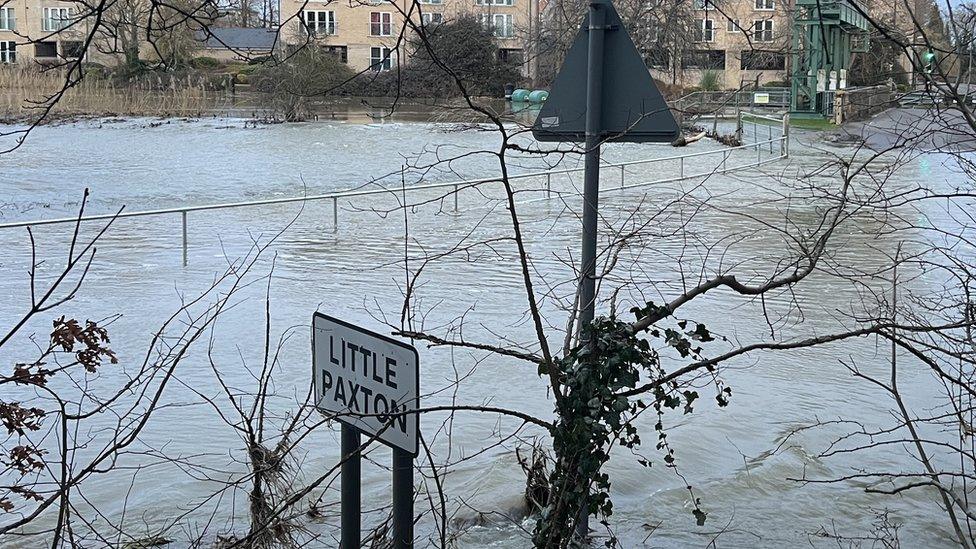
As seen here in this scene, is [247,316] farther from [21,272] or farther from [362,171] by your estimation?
[362,171]

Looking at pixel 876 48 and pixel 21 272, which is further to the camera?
pixel 21 272

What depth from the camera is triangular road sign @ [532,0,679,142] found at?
488 centimetres

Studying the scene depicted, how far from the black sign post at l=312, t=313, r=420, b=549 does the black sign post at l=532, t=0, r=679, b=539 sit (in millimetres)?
1340

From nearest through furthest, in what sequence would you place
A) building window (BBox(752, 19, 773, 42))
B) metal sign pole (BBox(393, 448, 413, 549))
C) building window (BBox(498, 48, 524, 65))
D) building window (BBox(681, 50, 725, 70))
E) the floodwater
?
metal sign pole (BBox(393, 448, 413, 549)) < the floodwater < building window (BBox(752, 19, 773, 42)) < building window (BBox(498, 48, 524, 65)) < building window (BBox(681, 50, 725, 70))

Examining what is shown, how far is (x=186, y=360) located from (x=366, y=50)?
61.3 m

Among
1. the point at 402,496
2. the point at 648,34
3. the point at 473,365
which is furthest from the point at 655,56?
the point at 402,496

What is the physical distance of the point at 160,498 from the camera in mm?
6371

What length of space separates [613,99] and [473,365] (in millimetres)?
4470

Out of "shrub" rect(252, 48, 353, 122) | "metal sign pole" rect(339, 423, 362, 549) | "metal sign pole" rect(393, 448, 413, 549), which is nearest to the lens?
"metal sign pole" rect(393, 448, 413, 549)

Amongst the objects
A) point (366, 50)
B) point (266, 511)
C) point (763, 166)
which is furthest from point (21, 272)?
point (366, 50)

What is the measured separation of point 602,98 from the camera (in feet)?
16.3

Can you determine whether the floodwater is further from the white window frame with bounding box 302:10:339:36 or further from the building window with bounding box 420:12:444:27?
the white window frame with bounding box 302:10:339:36

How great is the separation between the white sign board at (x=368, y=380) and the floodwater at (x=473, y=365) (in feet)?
2.58

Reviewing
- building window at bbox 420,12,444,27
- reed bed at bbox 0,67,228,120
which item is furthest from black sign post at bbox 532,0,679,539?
reed bed at bbox 0,67,228,120
